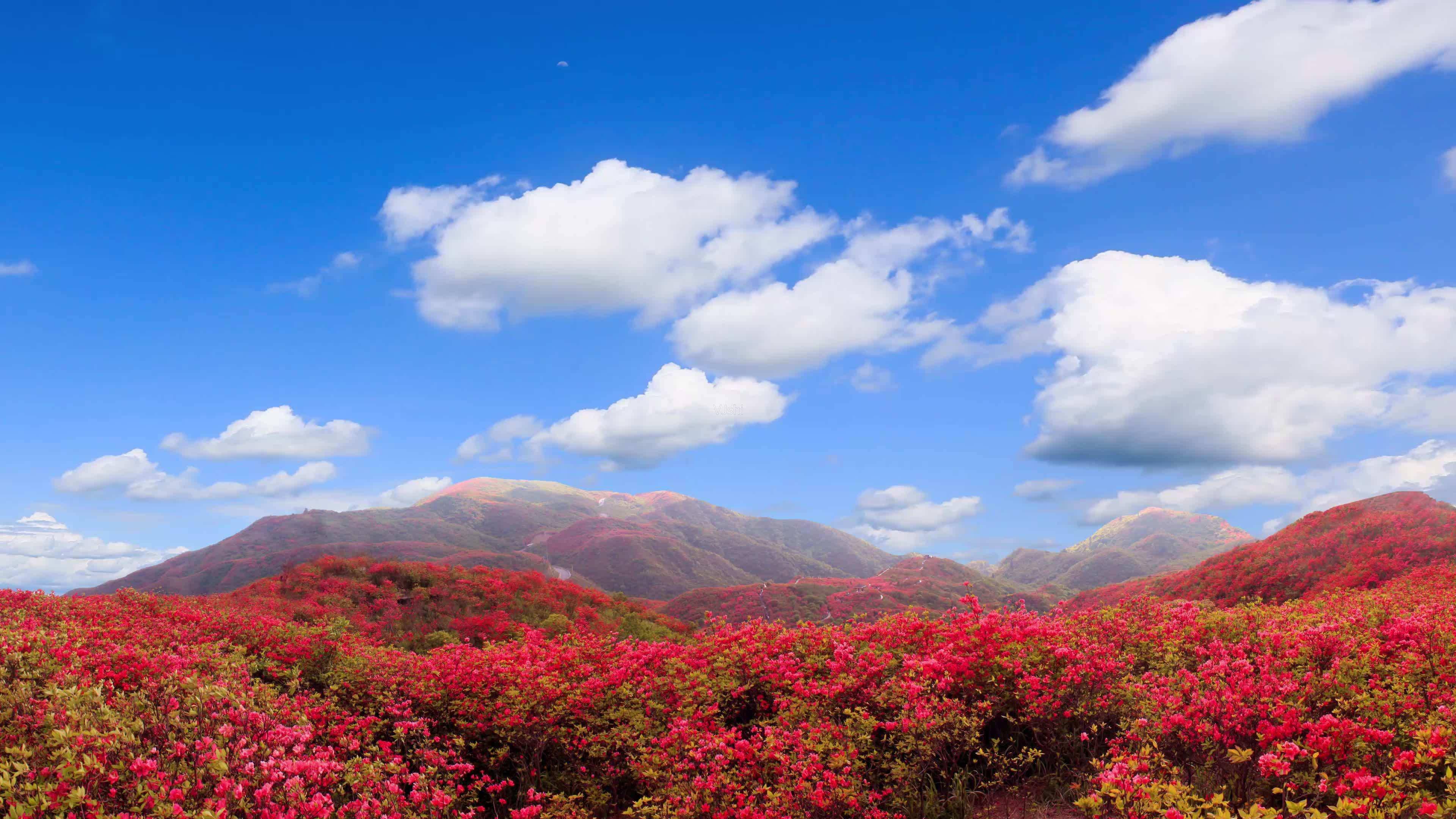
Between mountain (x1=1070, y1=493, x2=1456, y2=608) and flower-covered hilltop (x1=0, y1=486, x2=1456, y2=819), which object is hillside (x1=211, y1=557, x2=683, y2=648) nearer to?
flower-covered hilltop (x1=0, y1=486, x2=1456, y2=819)

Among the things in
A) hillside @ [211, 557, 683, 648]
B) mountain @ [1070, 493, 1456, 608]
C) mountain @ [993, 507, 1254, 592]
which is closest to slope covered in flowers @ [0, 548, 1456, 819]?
hillside @ [211, 557, 683, 648]

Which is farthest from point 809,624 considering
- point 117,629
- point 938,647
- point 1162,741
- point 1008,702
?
point 117,629

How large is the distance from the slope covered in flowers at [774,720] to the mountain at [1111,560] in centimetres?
11847

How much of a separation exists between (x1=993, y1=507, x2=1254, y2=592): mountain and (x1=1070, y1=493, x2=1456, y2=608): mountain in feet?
251

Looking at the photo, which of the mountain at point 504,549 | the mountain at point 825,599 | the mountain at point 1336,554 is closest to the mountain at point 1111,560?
the mountain at point 504,549

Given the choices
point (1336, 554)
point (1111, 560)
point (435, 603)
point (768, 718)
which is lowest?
point (1111, 560)

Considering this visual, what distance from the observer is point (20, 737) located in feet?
23.3

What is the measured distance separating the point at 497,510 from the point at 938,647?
172 meters

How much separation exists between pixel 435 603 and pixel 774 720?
71.1 ft

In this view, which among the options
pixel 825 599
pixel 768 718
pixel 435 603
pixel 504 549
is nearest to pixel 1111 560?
pixel 825 599

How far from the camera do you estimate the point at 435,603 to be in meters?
27.7

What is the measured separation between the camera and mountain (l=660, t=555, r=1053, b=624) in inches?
2397

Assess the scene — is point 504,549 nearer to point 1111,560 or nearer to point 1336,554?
point 1336,554

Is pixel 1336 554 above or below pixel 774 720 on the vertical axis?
above
